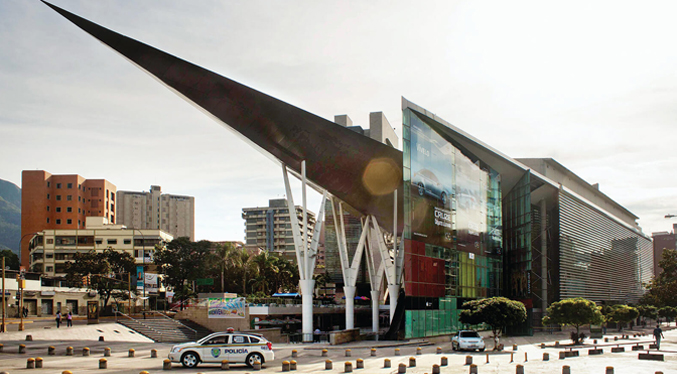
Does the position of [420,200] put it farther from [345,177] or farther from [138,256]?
[138,256]

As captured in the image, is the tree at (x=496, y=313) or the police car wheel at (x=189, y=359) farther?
the tree at (x=496, y=313)

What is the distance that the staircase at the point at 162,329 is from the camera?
1758 inches

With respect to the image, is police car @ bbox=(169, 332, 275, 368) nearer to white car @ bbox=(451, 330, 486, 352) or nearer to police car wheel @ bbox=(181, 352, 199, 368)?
police car wheel @ bbox=(181, 352, 199, 368)

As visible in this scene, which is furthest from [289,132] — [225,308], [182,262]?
[182,262]

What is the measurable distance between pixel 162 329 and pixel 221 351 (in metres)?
22.4

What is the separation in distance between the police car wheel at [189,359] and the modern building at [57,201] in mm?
97983

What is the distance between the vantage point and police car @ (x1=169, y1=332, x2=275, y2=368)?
85.4ft

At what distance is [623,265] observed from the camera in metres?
114

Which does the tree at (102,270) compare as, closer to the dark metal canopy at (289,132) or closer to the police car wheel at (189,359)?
the dark metal canopy at (289,132)

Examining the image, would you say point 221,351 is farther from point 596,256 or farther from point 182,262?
point 596,256

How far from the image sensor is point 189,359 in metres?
26.0

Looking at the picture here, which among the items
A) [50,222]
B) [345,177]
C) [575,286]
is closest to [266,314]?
[345,177]

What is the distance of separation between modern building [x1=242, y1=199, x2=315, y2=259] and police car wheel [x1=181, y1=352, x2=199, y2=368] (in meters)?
135

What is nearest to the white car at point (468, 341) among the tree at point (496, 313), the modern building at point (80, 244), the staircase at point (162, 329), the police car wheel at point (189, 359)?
the tree at point (496, 313)
